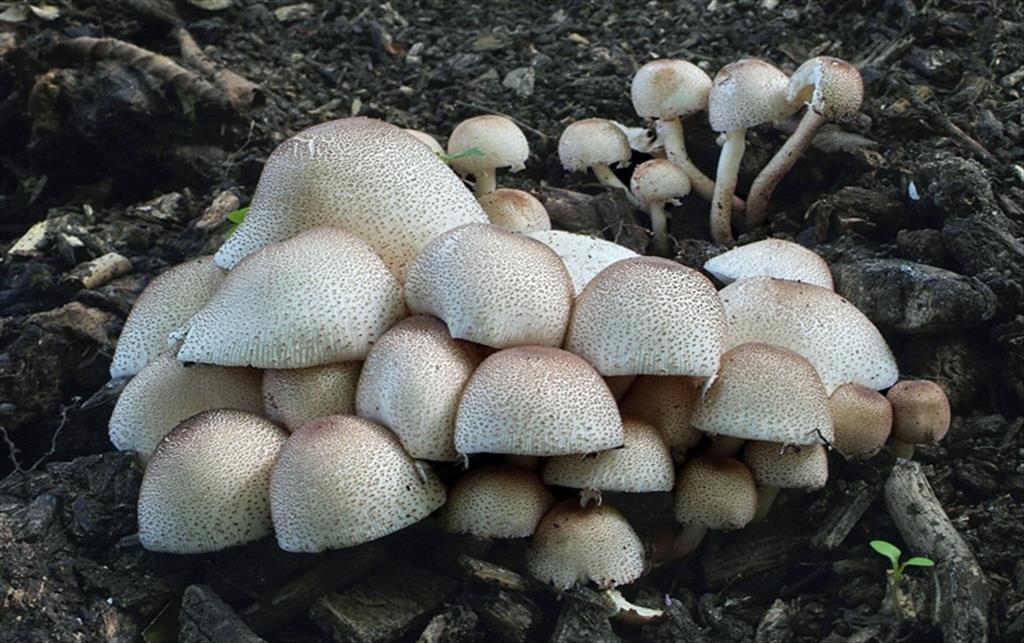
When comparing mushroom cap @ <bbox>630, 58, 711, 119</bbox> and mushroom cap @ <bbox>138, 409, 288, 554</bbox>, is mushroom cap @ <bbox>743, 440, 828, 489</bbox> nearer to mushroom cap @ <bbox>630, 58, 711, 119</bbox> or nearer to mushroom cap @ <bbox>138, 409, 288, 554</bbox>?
mushroom cap @ <bbox>138, 409, 288, 554</bbox>

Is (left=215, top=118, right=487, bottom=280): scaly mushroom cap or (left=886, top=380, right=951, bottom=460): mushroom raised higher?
(left=215, top=118, right=487, bottom=280): scaly mushroom cap

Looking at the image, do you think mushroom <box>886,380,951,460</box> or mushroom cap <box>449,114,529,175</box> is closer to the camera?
mushroom <box>886,380,951,460</box>

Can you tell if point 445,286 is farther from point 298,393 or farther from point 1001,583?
point 1001,583

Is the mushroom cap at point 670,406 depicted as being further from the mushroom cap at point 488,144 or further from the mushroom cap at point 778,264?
the mushroom cap at point 488,144

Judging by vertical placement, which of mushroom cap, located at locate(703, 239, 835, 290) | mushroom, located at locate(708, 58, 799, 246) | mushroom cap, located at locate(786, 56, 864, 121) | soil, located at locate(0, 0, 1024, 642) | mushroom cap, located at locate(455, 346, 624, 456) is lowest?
soil, located at locate(0, 0, 1024, 642)

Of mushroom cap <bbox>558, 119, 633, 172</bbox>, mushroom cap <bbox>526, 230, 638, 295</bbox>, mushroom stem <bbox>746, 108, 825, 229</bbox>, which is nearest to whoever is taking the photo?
mushroom cap <bbox>526, 230, 638, 295</bbox>

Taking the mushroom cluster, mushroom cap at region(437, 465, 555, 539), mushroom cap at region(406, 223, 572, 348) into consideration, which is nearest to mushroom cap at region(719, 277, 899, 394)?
the mushroom cluster

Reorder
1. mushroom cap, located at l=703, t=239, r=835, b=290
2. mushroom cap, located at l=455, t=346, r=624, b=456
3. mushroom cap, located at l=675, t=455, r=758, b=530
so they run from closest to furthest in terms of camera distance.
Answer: mushroom cap, located at l=455, t=346, r=624, b=456 < mushroom cap, located at l=675, t=455, r=758, b=530 < mushroom cap, located at l=703, t=239, r=835, b=290

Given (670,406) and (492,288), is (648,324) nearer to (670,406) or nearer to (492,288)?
(670,406)

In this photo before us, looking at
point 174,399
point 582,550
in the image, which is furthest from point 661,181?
point 174,399
